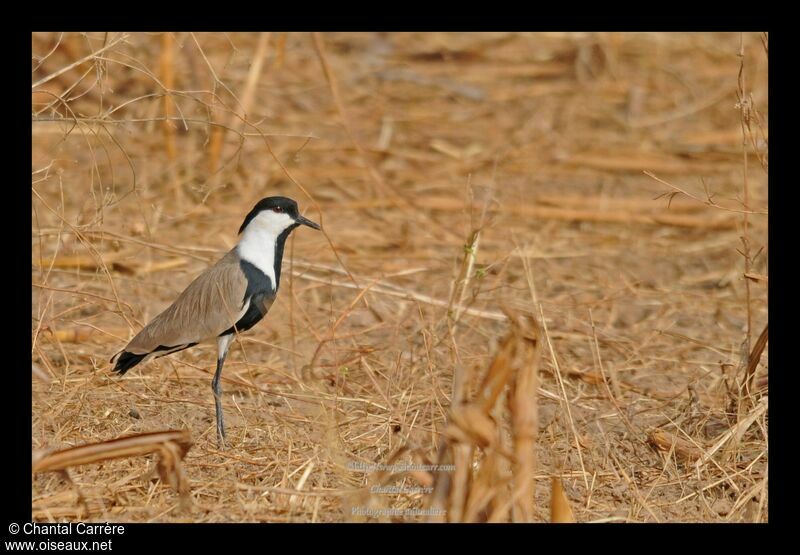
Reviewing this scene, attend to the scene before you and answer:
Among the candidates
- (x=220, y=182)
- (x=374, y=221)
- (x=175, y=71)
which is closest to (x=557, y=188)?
(x=374, y=221)

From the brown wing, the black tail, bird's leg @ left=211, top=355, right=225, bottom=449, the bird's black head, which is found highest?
the bird's black head

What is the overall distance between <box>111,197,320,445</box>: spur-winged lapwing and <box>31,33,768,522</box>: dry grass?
0.25 metres

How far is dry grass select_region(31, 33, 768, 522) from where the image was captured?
12.3 feet

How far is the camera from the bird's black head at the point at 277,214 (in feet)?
14.9

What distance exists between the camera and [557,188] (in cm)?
784

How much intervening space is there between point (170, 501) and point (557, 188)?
486cm

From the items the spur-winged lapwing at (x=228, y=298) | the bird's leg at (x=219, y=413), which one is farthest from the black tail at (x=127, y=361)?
the bird's leg at (x=219, y=413)

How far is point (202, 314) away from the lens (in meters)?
4.46

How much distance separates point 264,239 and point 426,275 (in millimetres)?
1888

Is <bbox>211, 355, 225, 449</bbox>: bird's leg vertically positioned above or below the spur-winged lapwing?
below

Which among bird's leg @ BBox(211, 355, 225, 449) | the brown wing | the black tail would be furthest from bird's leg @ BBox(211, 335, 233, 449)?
the black tail

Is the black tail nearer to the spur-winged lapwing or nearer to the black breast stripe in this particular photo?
the spur-winged lapwing

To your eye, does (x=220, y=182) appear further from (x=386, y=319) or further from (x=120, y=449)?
(x=120, y=449)

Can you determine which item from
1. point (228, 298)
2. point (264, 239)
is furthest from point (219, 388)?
point (264, 239)
